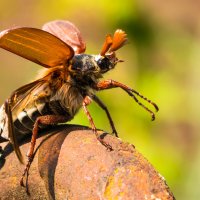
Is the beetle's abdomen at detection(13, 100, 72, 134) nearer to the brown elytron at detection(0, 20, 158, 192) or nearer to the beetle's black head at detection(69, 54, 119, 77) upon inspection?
the brown elytron at detection(0, 20, 158, 192)

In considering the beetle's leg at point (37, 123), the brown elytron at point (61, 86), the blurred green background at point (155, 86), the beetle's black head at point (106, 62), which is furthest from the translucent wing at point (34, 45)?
the blurred green background at point (155, 86)

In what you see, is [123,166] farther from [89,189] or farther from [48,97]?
[48,97]

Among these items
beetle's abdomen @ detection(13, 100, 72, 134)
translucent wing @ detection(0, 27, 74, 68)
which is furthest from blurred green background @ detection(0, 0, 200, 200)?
translucent wing @ detection(0, 27, 74, 68)

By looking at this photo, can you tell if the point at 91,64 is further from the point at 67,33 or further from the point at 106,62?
the point at 67,33

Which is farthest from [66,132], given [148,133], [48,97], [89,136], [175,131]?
[175,131]

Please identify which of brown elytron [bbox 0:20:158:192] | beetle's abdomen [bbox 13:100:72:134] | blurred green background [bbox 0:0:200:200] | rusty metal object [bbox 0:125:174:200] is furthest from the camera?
blurred green background [bbox 0:0:200:200]

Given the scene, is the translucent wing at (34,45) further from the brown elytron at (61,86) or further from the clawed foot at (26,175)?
the clawed foot at (26,175)

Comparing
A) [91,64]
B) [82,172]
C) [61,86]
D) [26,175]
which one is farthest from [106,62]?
[82,172]
